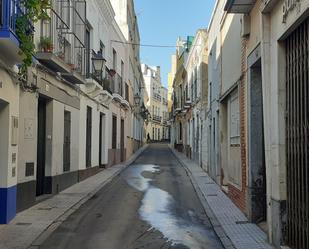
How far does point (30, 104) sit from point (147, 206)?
143 inches

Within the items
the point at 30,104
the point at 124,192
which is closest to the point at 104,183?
the point at 124,192

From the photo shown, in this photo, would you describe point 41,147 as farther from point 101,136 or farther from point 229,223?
point 101,136

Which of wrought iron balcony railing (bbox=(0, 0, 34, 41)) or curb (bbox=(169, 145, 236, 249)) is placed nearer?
wrought iron balcony railing (bbox=(0, 0, 34, 41))

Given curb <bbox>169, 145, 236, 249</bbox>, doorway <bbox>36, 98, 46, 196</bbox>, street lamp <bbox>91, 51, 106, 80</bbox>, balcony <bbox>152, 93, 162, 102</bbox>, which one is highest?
balcony <bbox>152, 93, 162, 102</bbox>

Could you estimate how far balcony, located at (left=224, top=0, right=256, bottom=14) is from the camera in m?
9.60

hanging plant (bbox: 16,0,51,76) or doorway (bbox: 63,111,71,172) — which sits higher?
hanging plant (bbox: 16,0,51,76)

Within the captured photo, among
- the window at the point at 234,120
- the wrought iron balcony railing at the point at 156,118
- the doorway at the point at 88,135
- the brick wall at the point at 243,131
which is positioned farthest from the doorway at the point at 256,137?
the wrought iron balcony railing at the point at 156,118

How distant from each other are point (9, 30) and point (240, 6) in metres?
4.59

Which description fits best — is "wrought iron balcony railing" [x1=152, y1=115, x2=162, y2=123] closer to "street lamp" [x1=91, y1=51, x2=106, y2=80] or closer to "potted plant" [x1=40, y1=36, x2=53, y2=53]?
"street lamp" [x1=91, y1=51, x2=106, y2=80]

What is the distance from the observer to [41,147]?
43.1ft

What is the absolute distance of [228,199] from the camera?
13258mm

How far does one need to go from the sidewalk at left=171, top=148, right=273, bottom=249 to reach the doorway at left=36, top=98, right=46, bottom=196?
429 cm

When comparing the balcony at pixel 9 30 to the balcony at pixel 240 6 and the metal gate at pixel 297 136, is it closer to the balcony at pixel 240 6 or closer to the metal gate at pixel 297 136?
the balcony at pixel 240 6

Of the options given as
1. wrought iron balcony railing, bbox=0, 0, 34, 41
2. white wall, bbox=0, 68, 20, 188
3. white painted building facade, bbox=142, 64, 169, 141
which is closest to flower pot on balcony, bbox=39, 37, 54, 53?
white wall, bbox=0, 68, 20, 188
